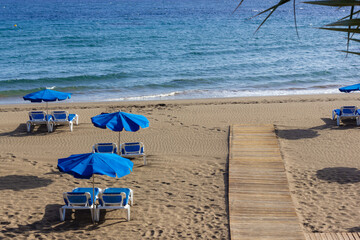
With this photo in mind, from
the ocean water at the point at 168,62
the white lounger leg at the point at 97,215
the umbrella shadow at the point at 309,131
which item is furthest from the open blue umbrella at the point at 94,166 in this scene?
the ocean water at the point at 168,62

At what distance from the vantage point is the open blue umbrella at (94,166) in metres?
8.00

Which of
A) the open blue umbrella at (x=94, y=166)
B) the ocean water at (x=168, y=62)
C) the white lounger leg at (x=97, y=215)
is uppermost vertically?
the ocean water at (x=168, y=62)

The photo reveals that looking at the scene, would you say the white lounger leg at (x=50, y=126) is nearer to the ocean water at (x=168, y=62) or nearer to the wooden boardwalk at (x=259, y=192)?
the wooden boardwalk at (x=259, y=192)

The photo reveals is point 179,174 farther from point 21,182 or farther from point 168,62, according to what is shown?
point 168,62

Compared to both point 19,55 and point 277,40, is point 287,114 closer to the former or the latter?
point 19,55

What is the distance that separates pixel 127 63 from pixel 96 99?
36.2ft

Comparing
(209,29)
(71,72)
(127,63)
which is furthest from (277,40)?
(71,72)

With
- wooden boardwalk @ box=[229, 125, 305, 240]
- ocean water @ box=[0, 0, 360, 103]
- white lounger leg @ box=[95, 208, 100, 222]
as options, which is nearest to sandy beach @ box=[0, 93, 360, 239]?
white lounger leg @ box=[95, 208, 100, 222]

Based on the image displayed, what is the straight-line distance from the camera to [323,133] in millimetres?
14523

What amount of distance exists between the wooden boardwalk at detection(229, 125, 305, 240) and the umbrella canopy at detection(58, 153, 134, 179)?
236 centimetres

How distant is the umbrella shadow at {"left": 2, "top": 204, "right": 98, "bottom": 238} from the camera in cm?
821

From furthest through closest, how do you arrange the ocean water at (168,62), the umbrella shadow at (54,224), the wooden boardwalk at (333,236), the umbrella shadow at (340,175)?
the ocean water at (168,62)
the umbrella shadow at (340,175)
the umbrella shadow at (54,224)
the wooden boardwalk at (333,236)

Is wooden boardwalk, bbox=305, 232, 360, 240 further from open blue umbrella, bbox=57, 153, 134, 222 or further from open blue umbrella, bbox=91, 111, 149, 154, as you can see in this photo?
open blue umbrella, bbox=91, 111, 149, 154

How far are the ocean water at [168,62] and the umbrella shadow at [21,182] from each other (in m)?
14.2
